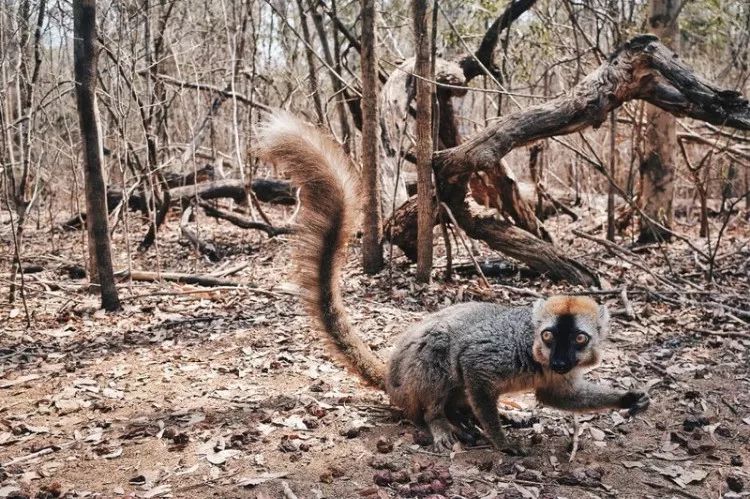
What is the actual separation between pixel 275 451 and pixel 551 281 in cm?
523

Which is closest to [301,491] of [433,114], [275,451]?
[275,451]

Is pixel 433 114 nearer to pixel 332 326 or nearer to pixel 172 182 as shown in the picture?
pixel 332 326

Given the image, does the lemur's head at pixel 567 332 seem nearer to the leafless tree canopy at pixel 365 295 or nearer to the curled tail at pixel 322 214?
the leafless tree canopy at pixel 365 295

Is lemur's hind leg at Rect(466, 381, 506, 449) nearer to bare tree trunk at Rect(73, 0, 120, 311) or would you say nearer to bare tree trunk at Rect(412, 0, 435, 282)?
bare tree trunk at Rect(412, 0, 435, 282)

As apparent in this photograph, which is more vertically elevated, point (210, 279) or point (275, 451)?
point (210, 279)

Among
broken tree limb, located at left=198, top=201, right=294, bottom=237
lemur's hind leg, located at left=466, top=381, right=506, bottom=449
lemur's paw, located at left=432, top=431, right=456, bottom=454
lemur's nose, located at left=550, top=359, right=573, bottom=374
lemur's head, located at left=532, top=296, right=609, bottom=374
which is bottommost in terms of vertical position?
lemur's paw, located at left=432, top=431, right=456, bottom=454

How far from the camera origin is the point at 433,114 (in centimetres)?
939

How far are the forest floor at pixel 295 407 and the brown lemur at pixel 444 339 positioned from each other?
12.6 inches

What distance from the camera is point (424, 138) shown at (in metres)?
8.45

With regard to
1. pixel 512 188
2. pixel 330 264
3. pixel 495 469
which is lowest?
pixel 495 469

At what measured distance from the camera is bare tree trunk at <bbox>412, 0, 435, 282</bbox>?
8.11 meters

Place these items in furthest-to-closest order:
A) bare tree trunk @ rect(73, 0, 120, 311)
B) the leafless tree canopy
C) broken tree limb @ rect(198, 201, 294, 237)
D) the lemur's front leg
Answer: broken tree limb @ rect(198, 201, 294, 237)
bare tree trunk @ rect(73, 0, 120, 311)
the lemur's front leg
the leafless tree canopy

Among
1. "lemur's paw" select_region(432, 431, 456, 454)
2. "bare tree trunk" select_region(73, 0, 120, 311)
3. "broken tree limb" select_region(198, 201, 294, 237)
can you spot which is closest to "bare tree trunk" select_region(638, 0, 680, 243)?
"broken tree limb" select_region(198, 201, 294, 237)

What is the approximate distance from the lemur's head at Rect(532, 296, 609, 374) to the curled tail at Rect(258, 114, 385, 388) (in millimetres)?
1346
